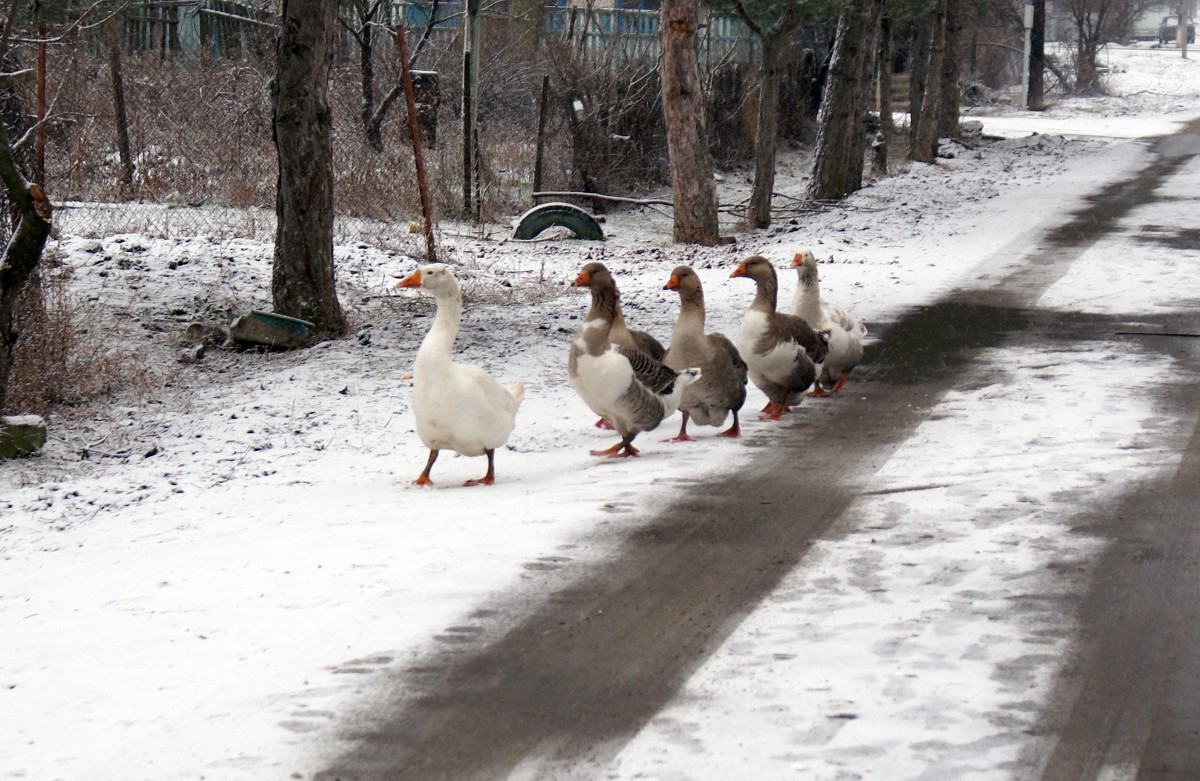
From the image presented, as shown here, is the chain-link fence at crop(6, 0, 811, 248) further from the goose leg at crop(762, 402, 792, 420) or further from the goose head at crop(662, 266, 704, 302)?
the goose leg at crop(762, 402, 792, 420)

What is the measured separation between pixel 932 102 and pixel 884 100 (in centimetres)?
96

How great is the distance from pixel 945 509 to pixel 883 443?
1.50m

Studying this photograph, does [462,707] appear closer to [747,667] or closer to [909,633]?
[747,667]

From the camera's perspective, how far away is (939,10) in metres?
26.0

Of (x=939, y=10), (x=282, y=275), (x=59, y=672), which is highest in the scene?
(x=939, y=10)

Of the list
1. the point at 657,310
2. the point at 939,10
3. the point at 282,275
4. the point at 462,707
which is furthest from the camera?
the point at 939,10

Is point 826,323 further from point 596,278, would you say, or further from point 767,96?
point 767,96

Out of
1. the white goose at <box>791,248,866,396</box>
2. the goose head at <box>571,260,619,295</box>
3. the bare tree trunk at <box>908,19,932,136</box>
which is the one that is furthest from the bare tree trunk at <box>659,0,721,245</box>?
the bare tree trunk at <box>908,19,932,136</box>

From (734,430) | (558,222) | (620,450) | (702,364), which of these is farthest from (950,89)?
(620,450)

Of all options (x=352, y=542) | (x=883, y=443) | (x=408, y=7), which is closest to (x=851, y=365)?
(x=883, y=443)

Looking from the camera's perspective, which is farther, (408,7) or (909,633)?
(408,7)

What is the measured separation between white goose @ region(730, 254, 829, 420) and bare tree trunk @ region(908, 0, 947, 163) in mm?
18779

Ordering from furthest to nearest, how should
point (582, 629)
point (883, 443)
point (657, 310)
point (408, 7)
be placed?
point (408, 7) < point (657, 310) < point (883, 443) < point (582, 629)

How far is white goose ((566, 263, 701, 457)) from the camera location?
25.2 feet
